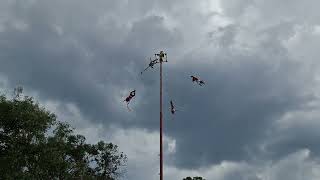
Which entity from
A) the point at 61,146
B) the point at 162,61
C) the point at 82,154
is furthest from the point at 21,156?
the point at 162,61

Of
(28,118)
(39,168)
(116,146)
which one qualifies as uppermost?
(116,146)

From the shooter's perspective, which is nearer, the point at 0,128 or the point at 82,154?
the point at 0,128

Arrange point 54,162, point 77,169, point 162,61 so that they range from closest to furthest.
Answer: point 162,61 → point 54,162 → point 77,169

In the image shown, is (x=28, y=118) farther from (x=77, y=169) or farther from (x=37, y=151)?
(x=77, y=169)

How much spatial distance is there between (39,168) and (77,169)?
13.6 metres

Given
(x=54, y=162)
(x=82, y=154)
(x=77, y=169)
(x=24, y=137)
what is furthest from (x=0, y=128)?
(x=82, y=154)

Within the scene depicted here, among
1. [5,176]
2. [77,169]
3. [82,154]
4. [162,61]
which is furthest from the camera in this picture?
[82,154]

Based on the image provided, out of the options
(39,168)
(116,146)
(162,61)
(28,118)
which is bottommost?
(162,61)

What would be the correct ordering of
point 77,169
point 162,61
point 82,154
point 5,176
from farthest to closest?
point 82,154
point 77,169
point 5,176
point 162,61

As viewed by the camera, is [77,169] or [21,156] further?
[77,169]

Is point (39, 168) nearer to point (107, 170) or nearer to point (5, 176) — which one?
point (5, 176)

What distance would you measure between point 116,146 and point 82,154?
6002 millimetres

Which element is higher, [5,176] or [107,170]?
[107,170]

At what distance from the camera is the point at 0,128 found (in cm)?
7125
